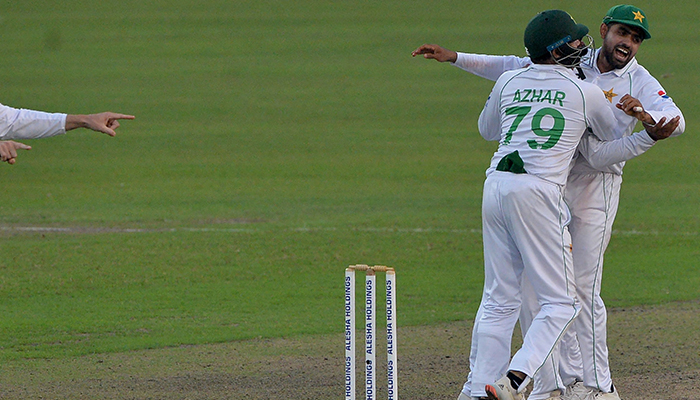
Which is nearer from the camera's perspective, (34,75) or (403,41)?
(34,75)

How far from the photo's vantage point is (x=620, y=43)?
20.2ft

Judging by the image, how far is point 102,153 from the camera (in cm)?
2392

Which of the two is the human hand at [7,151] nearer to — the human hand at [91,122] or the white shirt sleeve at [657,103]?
the human hand at [91,122]

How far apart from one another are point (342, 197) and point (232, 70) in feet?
53.2

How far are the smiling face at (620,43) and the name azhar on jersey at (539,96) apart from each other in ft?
2.51

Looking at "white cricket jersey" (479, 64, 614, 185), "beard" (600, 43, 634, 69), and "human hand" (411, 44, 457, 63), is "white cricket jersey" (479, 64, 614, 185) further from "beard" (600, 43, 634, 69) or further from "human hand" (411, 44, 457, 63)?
"human hand" (411, 44, 457, 63)

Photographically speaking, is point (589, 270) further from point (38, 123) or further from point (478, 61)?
point (38, 123)

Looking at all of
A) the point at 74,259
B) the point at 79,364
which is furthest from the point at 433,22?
the point at 79,364

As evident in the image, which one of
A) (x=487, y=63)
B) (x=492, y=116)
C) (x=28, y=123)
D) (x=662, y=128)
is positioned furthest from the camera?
(x=487, y=63)

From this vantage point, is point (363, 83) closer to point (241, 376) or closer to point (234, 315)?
point (234, 315)

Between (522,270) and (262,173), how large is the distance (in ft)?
51.6

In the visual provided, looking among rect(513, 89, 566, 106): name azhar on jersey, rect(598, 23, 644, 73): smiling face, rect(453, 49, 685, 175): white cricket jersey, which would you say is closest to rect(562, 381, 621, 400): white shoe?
rect(453, 49, 685, 175): white cricket jersey

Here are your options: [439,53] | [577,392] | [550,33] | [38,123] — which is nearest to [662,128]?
[550,33]

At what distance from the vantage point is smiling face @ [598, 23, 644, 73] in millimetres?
6164
